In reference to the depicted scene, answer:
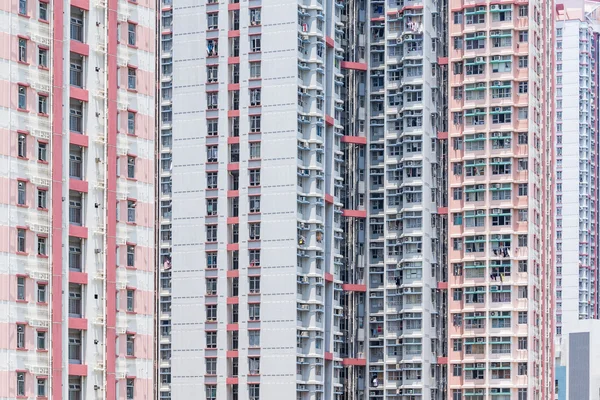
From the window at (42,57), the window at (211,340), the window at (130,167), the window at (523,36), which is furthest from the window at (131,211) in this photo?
the window at (523,36)

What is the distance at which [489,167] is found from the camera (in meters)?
144

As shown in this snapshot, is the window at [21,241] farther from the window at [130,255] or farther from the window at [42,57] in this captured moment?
the window at [42,57]

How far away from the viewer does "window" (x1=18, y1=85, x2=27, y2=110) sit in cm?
8888

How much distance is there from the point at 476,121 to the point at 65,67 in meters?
61.0

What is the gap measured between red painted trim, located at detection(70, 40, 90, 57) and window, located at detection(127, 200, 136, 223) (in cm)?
902

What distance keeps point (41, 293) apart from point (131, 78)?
49.0ft

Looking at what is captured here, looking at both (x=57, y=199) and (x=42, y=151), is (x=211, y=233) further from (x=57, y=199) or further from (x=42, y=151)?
(x=42, y=151)

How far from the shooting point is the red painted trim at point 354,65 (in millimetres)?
145475

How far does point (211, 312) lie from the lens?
13388 cm

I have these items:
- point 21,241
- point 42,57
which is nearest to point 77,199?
point 21,241

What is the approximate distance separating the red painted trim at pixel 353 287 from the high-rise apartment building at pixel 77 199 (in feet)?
162

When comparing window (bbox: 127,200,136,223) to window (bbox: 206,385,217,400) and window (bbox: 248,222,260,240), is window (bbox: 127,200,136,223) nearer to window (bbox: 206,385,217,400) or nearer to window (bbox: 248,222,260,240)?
window (bbox: 248,222,260,240)

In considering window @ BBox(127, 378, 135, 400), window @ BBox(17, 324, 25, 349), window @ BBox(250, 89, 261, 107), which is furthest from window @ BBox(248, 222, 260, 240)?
window @ BBox(17, 324, 25, 349)

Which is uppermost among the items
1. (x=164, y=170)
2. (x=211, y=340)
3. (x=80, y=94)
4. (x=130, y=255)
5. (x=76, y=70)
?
(x=76, y=70)
